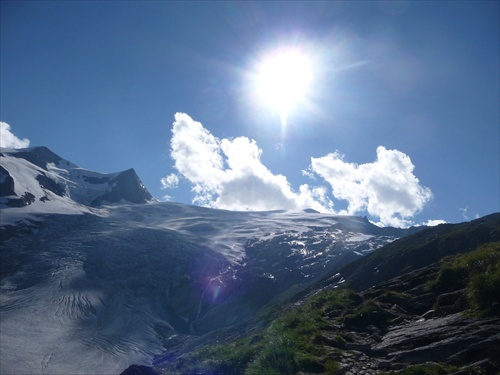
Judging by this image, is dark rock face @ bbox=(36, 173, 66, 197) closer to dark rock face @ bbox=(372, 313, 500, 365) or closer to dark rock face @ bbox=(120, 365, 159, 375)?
dark rock face @ bbox=(120, 365, 159, 375)

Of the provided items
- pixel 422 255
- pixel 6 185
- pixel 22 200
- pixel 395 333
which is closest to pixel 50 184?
pixel 6 185

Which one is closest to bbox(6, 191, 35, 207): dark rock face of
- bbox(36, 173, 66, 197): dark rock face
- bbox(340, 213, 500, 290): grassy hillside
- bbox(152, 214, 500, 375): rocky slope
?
bbox(36, 173, 66, 197): dark rock face

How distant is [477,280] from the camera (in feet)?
40.3

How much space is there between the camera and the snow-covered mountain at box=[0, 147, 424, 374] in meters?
71.4

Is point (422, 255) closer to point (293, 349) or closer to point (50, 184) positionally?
point (293, 349)

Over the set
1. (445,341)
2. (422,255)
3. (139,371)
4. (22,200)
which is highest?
(22,200)

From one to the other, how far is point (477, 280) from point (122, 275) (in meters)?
104

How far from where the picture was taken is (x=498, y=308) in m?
11.7

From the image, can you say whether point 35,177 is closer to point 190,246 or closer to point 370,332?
point 190,246

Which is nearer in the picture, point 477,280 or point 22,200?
point 477,280

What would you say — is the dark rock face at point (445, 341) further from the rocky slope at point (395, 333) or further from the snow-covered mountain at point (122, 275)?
the snow-covered mountain at point (122, 275)

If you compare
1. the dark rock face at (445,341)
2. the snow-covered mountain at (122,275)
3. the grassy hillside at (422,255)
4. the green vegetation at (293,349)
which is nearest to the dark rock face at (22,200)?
the snow-covered mountain at (122,275)

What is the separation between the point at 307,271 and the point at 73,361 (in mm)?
68336

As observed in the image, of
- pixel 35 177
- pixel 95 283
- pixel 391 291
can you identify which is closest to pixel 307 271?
pixel 95 283
